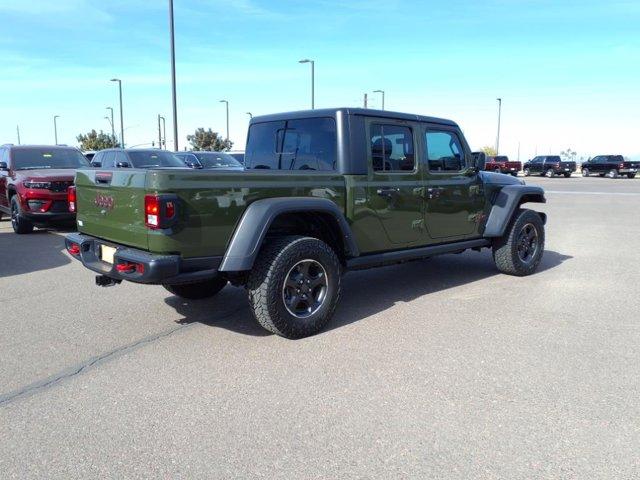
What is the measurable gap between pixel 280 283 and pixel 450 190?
2.46 meters

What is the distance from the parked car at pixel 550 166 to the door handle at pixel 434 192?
3819 centimetres

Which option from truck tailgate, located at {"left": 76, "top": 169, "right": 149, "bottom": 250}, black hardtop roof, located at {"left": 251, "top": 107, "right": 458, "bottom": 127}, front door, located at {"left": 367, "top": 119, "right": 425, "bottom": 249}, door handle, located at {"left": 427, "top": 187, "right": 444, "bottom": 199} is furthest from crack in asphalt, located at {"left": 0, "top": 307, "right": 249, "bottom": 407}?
door handle, located at {"left": 427, "top": 187, "right": 444, "bottom": 199}

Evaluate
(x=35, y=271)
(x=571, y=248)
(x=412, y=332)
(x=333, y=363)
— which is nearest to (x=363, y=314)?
(x=412, y=332)

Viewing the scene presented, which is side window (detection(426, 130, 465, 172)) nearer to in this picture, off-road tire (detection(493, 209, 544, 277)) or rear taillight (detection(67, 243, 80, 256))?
off-road tire (detection(493, 209, 544, 277))

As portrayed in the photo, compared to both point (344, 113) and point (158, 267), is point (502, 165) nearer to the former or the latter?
point (344, 113)

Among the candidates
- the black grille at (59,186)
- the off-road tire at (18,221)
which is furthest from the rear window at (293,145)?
the off-road tire at (18,221)

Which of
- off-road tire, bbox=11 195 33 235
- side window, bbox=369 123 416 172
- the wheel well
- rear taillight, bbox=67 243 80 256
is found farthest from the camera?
off-road tire, bbox=11 195 33 235

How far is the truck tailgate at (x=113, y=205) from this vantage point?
3930mm

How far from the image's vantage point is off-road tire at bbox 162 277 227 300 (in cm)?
548

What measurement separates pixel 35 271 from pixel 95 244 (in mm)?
3185

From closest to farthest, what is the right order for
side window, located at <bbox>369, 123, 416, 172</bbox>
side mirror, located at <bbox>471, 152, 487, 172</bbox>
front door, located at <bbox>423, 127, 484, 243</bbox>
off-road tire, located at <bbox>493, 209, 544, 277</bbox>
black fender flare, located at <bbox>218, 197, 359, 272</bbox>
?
black fender flare, located at <bbox>218, 197, 359, 272</bbox>
side window, located at <bbox>369, 123, 416, 172</bbox>
front door, located at <bbox>423, 127, 484, 243</bbox>
side mirror, located at <bbox>471, 152, 487, 172</bbox>
off-road tire, located at <bbox>493, 209, 544, 277</bbox>

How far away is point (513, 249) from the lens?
6.57 meters

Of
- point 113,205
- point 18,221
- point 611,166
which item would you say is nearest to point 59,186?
point 18,221

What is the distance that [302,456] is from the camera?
2.73 m
